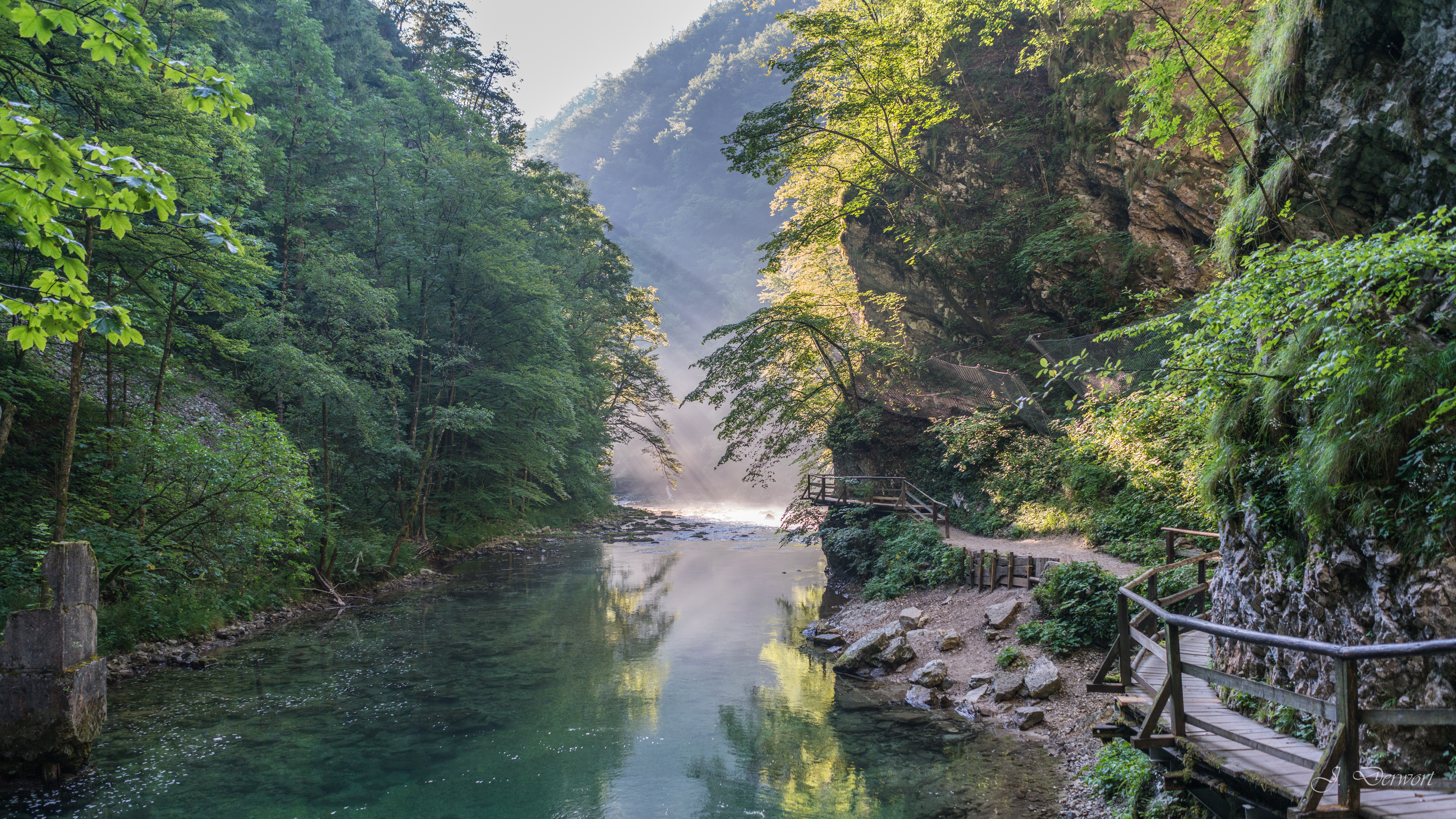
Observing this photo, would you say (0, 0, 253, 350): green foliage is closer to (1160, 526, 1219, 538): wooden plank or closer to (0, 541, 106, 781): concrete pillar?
(0, 541, 106, 781): concrete pillar

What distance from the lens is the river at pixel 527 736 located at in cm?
655

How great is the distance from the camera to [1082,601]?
9.15 meters

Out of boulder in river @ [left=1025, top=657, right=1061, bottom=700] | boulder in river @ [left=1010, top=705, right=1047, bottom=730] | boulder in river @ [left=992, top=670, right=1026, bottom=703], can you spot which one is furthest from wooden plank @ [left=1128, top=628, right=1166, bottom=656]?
boulder in river @ [left=992, top=670, right=1026, bottom=703]

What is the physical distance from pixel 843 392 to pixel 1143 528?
9.73 m

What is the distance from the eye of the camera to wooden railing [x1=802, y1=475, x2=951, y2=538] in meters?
16.2

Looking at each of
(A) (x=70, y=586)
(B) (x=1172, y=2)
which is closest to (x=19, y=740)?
(A) (x=70, y=586)

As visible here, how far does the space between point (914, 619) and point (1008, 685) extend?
10.9 feet

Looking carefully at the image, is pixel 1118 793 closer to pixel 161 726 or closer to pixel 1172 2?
pixel 161 726

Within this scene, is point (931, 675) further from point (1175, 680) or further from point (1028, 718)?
point (1175, 680)

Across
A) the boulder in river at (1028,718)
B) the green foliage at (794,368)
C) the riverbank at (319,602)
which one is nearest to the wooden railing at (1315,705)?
the boulder in river at (1028,718)

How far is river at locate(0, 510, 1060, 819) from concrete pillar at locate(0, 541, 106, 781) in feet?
1.16

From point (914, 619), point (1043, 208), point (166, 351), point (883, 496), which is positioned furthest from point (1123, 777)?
point (166, 351)

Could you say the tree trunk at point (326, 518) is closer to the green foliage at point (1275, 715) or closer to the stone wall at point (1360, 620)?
the green foliage at point (1275, 715)

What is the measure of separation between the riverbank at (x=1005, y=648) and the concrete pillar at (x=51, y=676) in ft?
29.9
